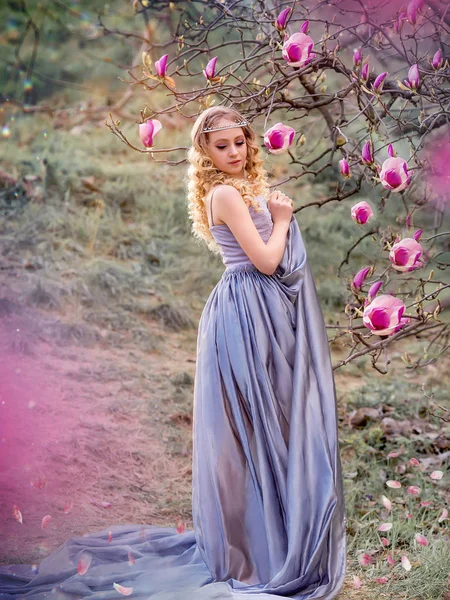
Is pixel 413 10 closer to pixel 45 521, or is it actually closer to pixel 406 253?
pixel 406 253

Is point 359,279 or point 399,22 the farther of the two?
point 359,279

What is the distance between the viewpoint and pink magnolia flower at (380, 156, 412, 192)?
2.44 m

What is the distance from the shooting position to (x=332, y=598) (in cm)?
249

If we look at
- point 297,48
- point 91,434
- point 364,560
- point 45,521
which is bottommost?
point 364,560

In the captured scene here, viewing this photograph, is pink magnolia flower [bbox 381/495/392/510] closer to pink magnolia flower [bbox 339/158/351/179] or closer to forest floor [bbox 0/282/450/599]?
forest floor [bbox 0/282/450/599]

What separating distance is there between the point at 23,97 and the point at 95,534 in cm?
662

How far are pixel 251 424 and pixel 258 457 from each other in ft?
0.37

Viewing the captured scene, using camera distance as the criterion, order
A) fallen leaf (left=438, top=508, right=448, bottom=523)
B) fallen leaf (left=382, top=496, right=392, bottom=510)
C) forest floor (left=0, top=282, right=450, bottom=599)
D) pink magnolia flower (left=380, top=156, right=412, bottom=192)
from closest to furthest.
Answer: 1. pink magnolia flower (left=380, top=156, right=412, bottom=192)
2. fallen leaf (left=438, top=508, right=448, bottom=523)
3. fallen leaf (left=382, top=496, right=392, bottom=510)
4. forest floor (left=0, top=282, right=450, bottom=599)

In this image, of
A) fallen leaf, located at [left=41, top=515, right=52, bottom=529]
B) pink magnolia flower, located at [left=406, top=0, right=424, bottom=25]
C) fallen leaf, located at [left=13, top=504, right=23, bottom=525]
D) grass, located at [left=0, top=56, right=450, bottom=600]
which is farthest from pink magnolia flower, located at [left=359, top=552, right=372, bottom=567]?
pink magnolia flower, located at [left=406, top=0, right=424, bottom=25]

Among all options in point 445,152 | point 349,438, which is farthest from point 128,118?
point 445,152

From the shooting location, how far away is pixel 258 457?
102 inches

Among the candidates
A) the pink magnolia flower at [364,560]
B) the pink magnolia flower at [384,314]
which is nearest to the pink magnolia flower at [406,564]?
the pink magnolia flower at [364,560]

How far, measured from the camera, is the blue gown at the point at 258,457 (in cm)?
253

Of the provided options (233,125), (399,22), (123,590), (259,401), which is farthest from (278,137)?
(123,590)
